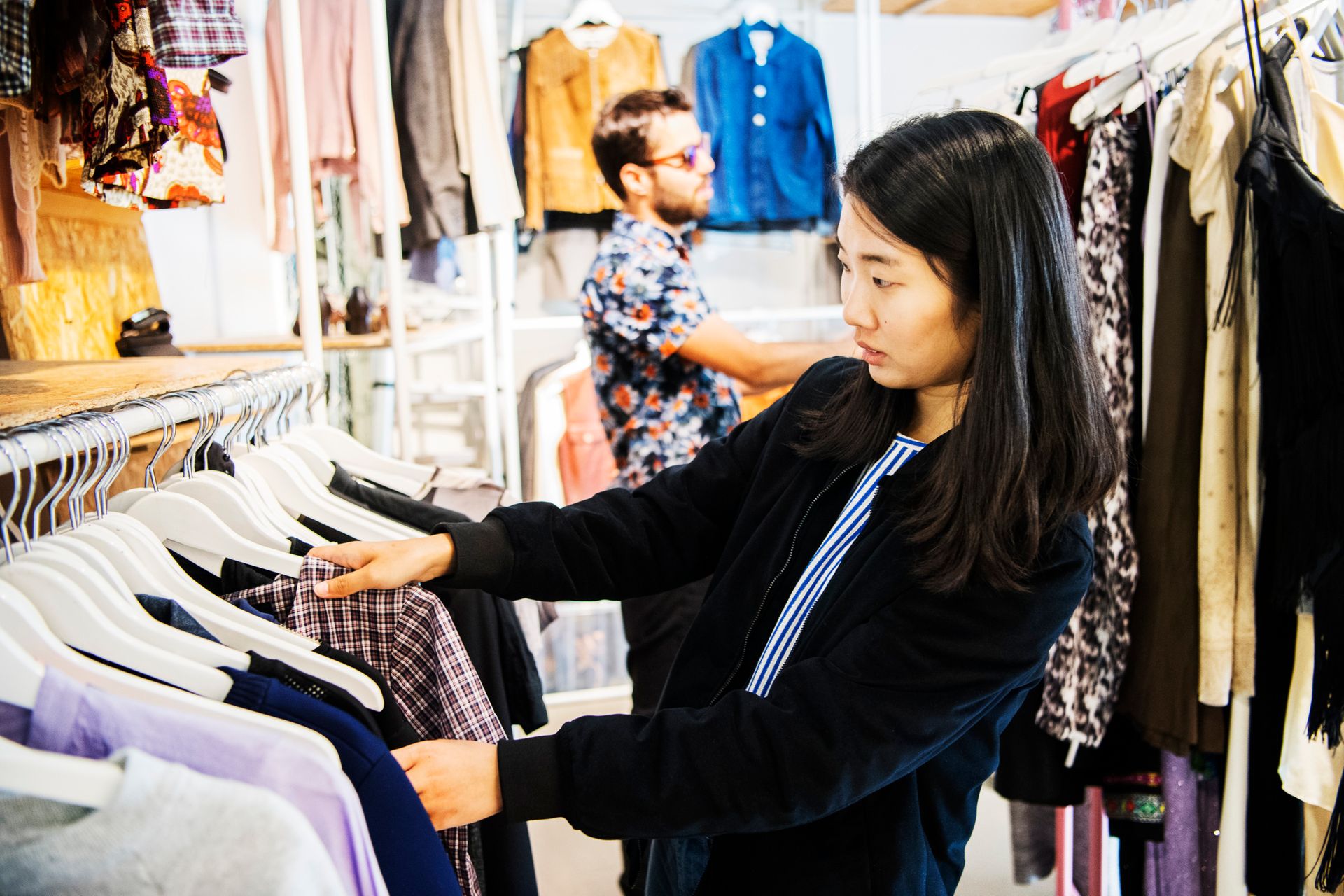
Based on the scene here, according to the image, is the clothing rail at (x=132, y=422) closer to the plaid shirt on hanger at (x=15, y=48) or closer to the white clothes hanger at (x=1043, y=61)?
the plaid shirt on hanger at (x=15, y=48)

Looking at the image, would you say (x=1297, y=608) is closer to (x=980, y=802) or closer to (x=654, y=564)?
(x=654, y=564)

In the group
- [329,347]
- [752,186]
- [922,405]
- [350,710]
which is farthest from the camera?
[752,186]

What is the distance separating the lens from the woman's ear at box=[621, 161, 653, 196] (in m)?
2.12

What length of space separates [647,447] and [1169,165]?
1.07 meters

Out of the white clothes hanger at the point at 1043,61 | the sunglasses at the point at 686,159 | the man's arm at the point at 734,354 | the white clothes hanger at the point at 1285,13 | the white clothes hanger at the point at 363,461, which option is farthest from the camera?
the sunglasses at the point at 686,159

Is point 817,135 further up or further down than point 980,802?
further up

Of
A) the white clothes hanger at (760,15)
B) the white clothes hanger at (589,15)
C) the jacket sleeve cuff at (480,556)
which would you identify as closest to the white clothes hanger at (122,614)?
the jacket sleeve cuff at (480,556)

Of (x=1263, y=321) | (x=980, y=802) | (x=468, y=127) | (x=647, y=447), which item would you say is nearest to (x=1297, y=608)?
(x=1263, y=321)

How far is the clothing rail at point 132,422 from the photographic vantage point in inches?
27.4

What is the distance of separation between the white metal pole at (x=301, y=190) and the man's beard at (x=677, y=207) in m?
0.72

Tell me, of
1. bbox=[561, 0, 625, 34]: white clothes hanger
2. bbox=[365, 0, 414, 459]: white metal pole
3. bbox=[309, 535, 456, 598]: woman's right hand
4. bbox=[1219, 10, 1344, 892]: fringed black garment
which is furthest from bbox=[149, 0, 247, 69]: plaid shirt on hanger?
bbox=[561, 0, 625, 34]: white clothes hanger

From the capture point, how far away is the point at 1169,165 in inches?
56.9

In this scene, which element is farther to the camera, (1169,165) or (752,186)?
(752,186)

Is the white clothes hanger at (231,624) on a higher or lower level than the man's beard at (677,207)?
lower
